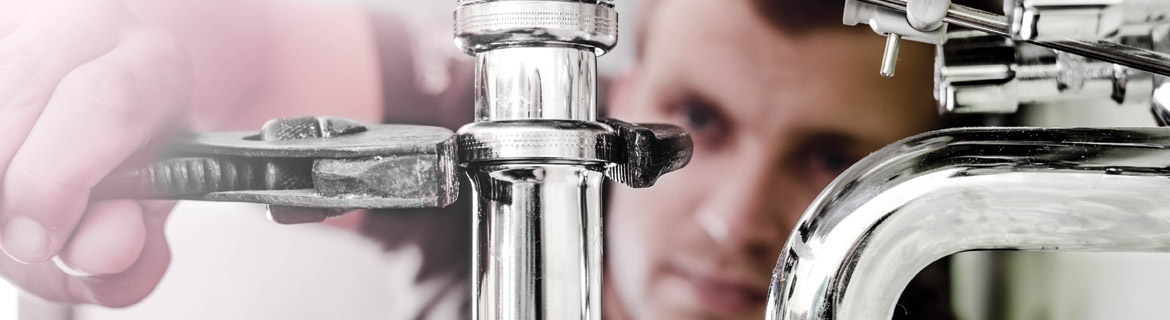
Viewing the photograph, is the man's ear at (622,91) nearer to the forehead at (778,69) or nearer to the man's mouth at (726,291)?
the forehead at (778,69)

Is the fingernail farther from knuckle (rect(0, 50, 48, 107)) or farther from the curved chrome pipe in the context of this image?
the curved chrome pipe

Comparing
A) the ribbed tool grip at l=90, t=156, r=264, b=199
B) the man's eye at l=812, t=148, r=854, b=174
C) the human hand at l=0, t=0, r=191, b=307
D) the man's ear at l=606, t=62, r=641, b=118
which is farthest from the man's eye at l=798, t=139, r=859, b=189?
the human hand at l=0, t=0, r=191, b=307

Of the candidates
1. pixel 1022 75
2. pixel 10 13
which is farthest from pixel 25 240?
pixel 1022 75

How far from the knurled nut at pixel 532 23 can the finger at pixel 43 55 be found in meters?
0.39

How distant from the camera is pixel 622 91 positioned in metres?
0.55

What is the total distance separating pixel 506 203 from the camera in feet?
1.16

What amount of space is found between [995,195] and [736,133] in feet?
0.83

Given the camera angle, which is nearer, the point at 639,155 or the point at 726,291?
the point at 639,155

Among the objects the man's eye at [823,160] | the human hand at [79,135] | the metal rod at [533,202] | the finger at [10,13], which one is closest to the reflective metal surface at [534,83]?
the metal rod at [533,202]

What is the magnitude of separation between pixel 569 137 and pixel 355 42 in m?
0.30

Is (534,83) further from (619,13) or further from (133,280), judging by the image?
(133,280)

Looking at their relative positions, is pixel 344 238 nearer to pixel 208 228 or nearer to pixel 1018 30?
pixel 208 228

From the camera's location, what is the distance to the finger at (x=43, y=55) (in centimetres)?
58

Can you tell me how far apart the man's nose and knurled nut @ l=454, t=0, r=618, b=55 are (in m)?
0.22
